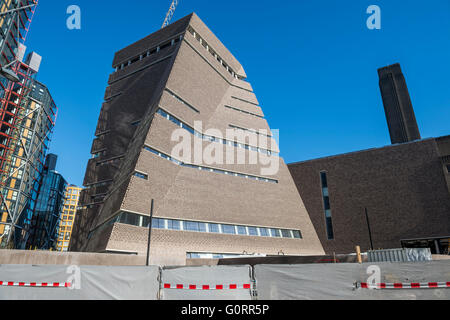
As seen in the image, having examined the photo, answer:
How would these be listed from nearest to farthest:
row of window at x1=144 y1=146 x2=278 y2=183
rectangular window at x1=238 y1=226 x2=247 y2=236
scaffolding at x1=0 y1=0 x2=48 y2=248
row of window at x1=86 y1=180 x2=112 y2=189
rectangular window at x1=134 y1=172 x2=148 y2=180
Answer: rectangular window at x1=134 y1=172 x2=148 y2=180, row of window at x1=144 y1=146 x2=278 y2=183, rectangular window at x1=238 y1=226 x2=247 y2=236, row of window at x1=86 y1=180 x2=112 y2=189, scaffolding at x1=0 y1=0 x2=48 y2=248

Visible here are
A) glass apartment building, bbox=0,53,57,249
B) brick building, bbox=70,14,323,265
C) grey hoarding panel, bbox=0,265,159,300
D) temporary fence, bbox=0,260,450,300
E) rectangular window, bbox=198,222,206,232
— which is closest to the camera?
temporary fence, bbox=0,260,450,300

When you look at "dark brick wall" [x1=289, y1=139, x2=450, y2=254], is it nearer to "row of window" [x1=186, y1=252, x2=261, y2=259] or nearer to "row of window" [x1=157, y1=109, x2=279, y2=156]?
"row of window" [x1=157, y1=109, x2=279, y2=156]

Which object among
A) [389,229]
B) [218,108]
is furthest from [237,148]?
[389,229]

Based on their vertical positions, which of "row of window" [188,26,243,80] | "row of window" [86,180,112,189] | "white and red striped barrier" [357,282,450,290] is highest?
"row of window" [188,26,243,80]

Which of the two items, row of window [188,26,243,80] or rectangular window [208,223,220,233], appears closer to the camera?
rectangular window [208,223,220,233]

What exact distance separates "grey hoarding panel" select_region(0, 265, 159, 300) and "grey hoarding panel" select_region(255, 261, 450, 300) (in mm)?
3469

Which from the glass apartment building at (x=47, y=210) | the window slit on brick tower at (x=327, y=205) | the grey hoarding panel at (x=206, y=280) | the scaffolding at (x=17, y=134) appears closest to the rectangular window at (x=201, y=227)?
the grey hoarding panel at (x=206, y=280)

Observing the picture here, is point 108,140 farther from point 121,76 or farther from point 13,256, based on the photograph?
point 13,256

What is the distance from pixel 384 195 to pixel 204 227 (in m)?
28.5

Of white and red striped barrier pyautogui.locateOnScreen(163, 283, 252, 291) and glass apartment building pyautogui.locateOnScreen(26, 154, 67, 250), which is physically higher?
glass apartment building pyautogui.locateOnScreen(26, 154, 67, 250)

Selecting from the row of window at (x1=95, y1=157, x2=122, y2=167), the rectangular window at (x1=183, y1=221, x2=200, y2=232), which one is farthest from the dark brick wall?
the row of window at (x1=95, y1=157, x2=122, y2=167)

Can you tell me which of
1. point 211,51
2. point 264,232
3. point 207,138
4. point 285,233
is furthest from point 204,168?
point 211,51

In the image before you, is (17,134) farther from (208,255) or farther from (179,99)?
(208,255)

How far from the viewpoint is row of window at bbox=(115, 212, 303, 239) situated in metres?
26.3
